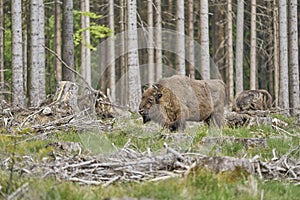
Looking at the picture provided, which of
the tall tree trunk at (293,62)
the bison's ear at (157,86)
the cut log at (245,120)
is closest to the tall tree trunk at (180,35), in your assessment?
the tall tree trunk at (293,62)

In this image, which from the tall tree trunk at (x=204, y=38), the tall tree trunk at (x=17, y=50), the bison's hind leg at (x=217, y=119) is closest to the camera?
the bison's hind leg at (x=217, y=119)

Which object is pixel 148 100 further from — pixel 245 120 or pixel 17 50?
pixel 17 50

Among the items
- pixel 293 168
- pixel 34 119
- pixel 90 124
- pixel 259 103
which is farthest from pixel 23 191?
pixel 259 103

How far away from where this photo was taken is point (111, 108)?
13961 mm

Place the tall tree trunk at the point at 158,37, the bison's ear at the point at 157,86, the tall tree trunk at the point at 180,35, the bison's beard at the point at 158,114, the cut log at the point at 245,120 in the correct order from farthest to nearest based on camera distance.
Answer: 1. the tall tree trunk at the point at 158,37
2. the tall tree trunk at the point at 180,35
3. the cut log at the point at 245,120
4. the bison's ear at the point at 157,86
5. the bison's beard at the point at 158,114

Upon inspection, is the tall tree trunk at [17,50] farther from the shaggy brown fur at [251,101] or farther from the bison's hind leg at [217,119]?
the shaggy brown fur at [251,101]

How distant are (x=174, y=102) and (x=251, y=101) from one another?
19.5ft

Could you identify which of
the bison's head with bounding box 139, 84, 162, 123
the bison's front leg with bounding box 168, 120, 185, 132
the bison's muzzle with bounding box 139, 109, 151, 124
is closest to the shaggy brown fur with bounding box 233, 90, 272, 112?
the bison's front leg with bounding box 168, 120, 185, 132

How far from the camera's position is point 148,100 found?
11227mm

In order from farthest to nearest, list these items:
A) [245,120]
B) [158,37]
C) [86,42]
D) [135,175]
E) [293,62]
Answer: [86,42]
[158,37]
[293,62]
[245,120]
[135,175]

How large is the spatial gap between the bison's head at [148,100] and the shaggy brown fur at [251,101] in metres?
6.13

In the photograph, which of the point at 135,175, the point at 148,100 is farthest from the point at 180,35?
the point at 135,175

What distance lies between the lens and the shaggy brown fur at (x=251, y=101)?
56.0 ft

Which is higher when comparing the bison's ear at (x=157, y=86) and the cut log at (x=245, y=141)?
the bison's ear at (x=157, y=86)
